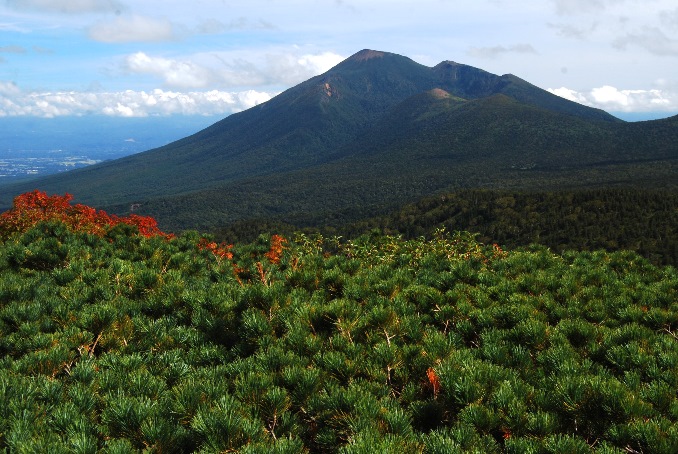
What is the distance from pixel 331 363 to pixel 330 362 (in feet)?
0.06

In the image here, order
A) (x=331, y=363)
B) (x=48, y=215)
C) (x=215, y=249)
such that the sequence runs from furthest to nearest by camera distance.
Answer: (x=48, y=215)
(x=215, y=249)
(x=331, y=363)

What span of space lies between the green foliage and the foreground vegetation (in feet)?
0.07

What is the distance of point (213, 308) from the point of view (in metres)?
7.15

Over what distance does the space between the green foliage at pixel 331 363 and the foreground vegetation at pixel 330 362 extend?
0.02 meters

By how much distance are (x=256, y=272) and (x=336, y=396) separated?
6625 mm

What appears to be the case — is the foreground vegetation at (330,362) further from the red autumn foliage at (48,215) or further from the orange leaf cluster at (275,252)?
the red autumn foliage at (48,215)

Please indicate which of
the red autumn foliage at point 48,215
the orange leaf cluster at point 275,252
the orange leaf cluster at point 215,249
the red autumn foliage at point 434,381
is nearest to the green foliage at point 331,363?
the red autumn foliage at point 434,381

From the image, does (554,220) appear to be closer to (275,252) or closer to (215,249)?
(275,252)

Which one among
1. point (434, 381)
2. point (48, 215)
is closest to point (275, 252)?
point (434, 381)

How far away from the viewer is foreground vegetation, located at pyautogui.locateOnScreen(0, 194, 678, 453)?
4.09m

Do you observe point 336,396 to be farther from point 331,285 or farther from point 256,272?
point 256,272

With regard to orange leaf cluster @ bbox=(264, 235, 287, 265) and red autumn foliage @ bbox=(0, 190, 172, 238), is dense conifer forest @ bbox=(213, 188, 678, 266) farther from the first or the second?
orange leaf cluster @ bbox=(264, 235, 287, 265)

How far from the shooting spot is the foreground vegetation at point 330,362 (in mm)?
4090

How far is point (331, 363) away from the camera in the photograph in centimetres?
528
